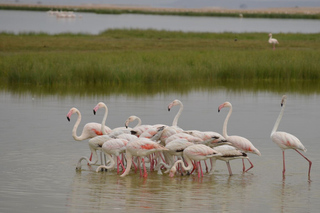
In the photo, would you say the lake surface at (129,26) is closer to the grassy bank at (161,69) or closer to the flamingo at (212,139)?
the grassy bank at (161,69)

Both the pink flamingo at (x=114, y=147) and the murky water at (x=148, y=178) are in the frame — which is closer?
the murky water at (x=148, y=178)

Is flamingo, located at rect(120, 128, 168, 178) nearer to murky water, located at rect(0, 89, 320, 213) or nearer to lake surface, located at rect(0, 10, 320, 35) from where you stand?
murky water, located at rect(0, 89, 320, 213)

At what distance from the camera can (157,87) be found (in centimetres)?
2223

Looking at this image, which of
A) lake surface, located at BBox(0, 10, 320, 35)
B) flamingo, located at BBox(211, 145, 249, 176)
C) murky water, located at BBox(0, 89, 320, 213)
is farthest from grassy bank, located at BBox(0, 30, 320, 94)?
lake surface, located at BBox(0, 10, 320, 35)

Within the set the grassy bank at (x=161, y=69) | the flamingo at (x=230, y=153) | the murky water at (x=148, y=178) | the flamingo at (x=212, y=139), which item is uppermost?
the grassy bank at (x=161, y=69)

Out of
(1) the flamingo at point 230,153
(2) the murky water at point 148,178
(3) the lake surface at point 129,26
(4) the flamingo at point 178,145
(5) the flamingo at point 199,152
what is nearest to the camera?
(2) the murky water at point 148,178

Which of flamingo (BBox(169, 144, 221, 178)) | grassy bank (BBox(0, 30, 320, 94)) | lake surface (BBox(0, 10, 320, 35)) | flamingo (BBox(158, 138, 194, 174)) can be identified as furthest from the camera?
lake surface (BBox(0, 10, 320, 35))

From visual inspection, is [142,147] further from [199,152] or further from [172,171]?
[199,152]

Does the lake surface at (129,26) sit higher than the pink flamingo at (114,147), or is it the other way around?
the lake surface at (129,26)

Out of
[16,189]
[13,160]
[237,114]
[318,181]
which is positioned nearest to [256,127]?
[237,114]

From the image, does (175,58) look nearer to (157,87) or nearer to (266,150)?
(157,87)

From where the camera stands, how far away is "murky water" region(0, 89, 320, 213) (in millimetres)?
8992

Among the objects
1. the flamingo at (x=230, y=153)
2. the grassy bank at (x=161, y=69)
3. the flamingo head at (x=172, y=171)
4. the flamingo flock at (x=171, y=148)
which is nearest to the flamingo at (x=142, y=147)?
the flamingo flock at (x=171, y=148)

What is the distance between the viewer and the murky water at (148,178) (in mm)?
8992
